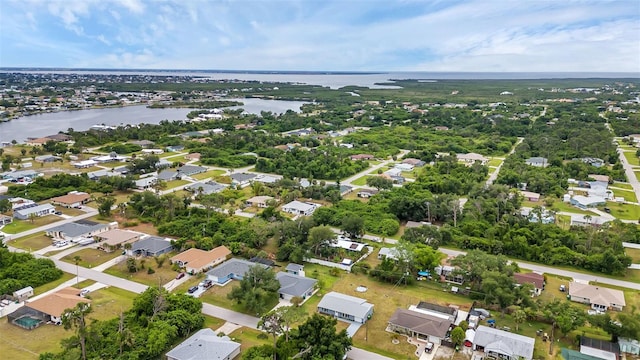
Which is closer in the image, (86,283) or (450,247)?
(86,283)

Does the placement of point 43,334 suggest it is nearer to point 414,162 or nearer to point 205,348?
point 205,348

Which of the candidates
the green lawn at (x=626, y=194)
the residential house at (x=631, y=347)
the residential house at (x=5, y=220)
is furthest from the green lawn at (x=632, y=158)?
the residential house at (x=5, y=220)

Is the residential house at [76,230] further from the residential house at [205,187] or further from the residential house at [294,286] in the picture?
the residential house at [294,286]

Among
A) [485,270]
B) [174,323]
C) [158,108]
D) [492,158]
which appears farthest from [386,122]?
[174,323]

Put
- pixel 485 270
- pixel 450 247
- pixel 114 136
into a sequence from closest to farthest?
pixel 485 270
pixel 450 247
pixel 114 136

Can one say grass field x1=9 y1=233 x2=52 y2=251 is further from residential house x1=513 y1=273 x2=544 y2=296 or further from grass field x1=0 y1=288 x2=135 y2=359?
residential house x1=513 y1=273 x2=544 y2=296

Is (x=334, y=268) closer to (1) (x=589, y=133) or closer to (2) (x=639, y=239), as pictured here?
(2) (x=639, y=239)

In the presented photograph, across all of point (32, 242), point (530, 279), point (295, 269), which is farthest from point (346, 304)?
point (32, 242)
